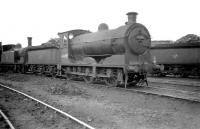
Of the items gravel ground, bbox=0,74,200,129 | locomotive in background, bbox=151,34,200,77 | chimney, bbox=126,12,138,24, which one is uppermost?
chimney, bbox=126,12,138,24

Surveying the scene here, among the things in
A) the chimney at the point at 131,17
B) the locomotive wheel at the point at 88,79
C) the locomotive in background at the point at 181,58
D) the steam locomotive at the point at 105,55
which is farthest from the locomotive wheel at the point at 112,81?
the locomotive in background at the point at 181,58

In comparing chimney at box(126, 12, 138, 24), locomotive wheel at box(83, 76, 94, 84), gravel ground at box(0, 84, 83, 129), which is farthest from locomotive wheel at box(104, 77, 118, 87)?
gravel ground at box(0, 84, 83, 129)

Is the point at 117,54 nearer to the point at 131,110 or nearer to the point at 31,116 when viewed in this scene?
the point at 131,110

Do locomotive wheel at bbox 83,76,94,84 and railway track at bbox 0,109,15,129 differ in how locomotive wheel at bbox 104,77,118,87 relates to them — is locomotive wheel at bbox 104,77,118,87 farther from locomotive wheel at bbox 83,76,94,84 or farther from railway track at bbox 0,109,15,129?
railway track at bbox 0,109,15,129

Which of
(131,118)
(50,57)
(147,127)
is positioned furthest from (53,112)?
(50,57)

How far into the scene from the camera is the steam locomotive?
10633 mm

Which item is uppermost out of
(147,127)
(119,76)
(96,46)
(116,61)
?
(96,46)

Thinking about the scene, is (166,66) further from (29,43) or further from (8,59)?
(8,59)

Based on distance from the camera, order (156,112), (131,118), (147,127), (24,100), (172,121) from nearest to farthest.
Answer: (147,127), (172,121), (131,118), (156,112), (24,100)

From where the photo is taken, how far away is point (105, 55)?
11875 millimetres

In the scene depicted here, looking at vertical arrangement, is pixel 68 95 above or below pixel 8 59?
below

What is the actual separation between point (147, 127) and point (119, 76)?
233 inches

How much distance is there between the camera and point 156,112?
6.09 metres

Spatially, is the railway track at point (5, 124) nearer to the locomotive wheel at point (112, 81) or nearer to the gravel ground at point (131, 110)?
the gravel ground at point (131, 110)
